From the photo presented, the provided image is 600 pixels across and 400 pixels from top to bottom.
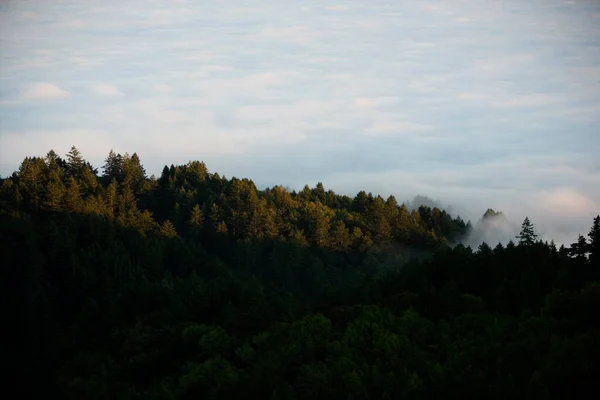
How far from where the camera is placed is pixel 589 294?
67.6 m

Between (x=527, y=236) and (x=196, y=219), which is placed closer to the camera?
(x=527, y=236)

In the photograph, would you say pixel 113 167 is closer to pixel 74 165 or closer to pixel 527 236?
pixel 74 165

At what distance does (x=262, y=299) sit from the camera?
85.8m

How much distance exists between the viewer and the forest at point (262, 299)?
6431 centimetres

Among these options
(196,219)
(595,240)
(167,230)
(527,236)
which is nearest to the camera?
(595,240)

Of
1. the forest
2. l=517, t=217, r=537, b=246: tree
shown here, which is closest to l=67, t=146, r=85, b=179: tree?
the forest

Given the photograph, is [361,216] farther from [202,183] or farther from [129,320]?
[129,320]

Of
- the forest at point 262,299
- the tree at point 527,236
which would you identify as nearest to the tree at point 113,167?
the forest at point 262,299

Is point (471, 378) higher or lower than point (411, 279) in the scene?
lower

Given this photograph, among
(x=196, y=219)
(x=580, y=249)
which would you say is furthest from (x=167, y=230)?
(x=580, y=249)

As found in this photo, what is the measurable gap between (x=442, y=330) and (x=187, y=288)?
3176 centimetres

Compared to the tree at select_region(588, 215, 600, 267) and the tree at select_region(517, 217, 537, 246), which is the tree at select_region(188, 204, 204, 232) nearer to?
the tree at select_region(517, 217, 537, 246)

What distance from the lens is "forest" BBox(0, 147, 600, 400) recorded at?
211 feet

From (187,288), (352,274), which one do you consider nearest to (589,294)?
(187,288)
